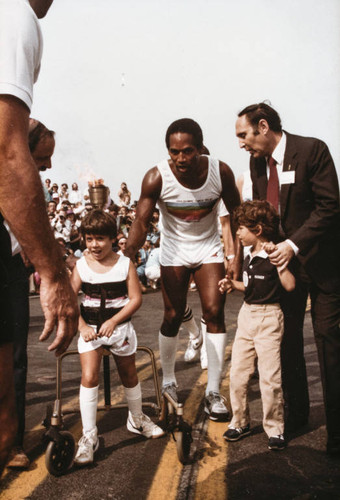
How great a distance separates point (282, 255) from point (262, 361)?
28.6 inches

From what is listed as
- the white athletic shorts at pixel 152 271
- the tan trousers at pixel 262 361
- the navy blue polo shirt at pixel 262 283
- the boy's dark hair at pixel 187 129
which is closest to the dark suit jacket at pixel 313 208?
the navy blue polo shirt at pixel 262 283

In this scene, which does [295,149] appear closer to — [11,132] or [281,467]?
[281,467]

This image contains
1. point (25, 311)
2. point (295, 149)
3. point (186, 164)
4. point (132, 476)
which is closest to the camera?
point (132, 476)

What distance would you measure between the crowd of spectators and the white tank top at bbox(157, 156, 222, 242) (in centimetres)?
774

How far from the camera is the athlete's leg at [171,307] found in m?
4.75

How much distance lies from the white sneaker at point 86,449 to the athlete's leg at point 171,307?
48.5 inches

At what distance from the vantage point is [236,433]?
3.84 metres

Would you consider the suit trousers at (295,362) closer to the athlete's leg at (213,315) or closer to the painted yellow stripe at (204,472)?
the painted yellow stripe at (204,472)

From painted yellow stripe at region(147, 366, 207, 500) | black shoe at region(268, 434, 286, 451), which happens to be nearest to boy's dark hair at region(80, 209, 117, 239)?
painted yellow stripe at region(147, 366, 207, 500)

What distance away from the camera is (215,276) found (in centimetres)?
467

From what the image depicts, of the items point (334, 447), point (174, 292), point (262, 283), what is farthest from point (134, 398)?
point (334, 447)

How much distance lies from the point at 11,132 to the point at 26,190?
0.61 ft

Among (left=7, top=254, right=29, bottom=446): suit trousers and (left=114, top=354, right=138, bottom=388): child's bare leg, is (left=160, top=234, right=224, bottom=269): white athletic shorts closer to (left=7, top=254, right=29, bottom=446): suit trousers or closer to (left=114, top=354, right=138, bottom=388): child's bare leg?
(left=114, top=354, right=138, bottom=388): child's bare leg

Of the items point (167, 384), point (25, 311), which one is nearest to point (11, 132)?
point (25, 311)
